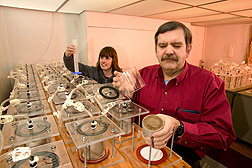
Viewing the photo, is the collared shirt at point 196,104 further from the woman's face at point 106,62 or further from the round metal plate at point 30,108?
the woman's face at point 106,62

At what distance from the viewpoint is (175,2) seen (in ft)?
7.39

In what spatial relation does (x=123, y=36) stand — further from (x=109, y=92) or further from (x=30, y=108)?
(x=30, y=108)

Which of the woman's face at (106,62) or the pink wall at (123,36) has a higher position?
the pink wall at (123,36)

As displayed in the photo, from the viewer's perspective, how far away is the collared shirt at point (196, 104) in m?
1.12

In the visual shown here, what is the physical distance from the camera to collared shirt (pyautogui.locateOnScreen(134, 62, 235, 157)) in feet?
3.67

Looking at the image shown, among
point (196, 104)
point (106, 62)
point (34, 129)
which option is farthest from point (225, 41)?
point (34, 129)

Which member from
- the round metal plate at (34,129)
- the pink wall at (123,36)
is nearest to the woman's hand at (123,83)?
the round metal plate at (34,129)

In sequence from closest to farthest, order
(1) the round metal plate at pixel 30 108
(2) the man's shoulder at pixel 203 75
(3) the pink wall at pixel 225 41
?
(1) the round metal plate at pixel 30 108, (2) the man's shoulder at pixel 203 75, (3) the pink wall at pixel 225 41

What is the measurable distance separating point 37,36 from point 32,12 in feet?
1.44

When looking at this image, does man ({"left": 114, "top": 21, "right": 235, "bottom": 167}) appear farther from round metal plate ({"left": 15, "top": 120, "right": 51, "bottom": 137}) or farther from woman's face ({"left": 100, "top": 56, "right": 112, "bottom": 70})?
woman's face ({"left": 100, "top": 56, "right": 112, "bottom": 70})

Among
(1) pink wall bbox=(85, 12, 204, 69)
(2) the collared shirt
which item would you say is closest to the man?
(2) the collared shirt

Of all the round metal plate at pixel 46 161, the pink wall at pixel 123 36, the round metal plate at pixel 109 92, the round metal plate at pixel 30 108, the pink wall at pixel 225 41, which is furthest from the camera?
the pink wall at pixel 225 41

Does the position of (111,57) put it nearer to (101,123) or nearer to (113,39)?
(113,39)

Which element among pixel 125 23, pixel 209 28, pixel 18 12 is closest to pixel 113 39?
pixel 125 23
